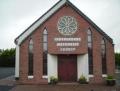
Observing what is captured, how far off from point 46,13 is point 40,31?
7.10 feet

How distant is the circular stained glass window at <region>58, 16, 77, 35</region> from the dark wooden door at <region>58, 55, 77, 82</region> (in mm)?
2885

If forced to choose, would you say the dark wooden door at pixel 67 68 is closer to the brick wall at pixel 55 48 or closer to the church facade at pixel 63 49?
the church facade at pixel 63 49

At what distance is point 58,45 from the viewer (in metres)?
25.6

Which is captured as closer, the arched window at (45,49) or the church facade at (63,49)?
the church facade at (63,49)

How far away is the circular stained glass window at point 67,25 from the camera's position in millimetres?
26044

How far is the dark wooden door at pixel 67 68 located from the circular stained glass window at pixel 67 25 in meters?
2.89

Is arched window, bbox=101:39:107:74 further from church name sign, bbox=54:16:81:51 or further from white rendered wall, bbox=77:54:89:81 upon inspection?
church name sign, bbox=54:16:81:51

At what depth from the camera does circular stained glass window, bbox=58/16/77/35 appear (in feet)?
85.4

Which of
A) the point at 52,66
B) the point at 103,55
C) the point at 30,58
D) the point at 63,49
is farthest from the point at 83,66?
the point at 30,58

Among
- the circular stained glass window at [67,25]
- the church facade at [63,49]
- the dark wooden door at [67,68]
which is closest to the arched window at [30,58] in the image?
the church facade at [63,49]

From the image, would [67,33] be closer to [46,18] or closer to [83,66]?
[46,18]

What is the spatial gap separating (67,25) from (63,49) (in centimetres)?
283

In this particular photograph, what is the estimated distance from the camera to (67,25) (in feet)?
86.3

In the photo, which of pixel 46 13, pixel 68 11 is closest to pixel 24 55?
pixel 46 13
